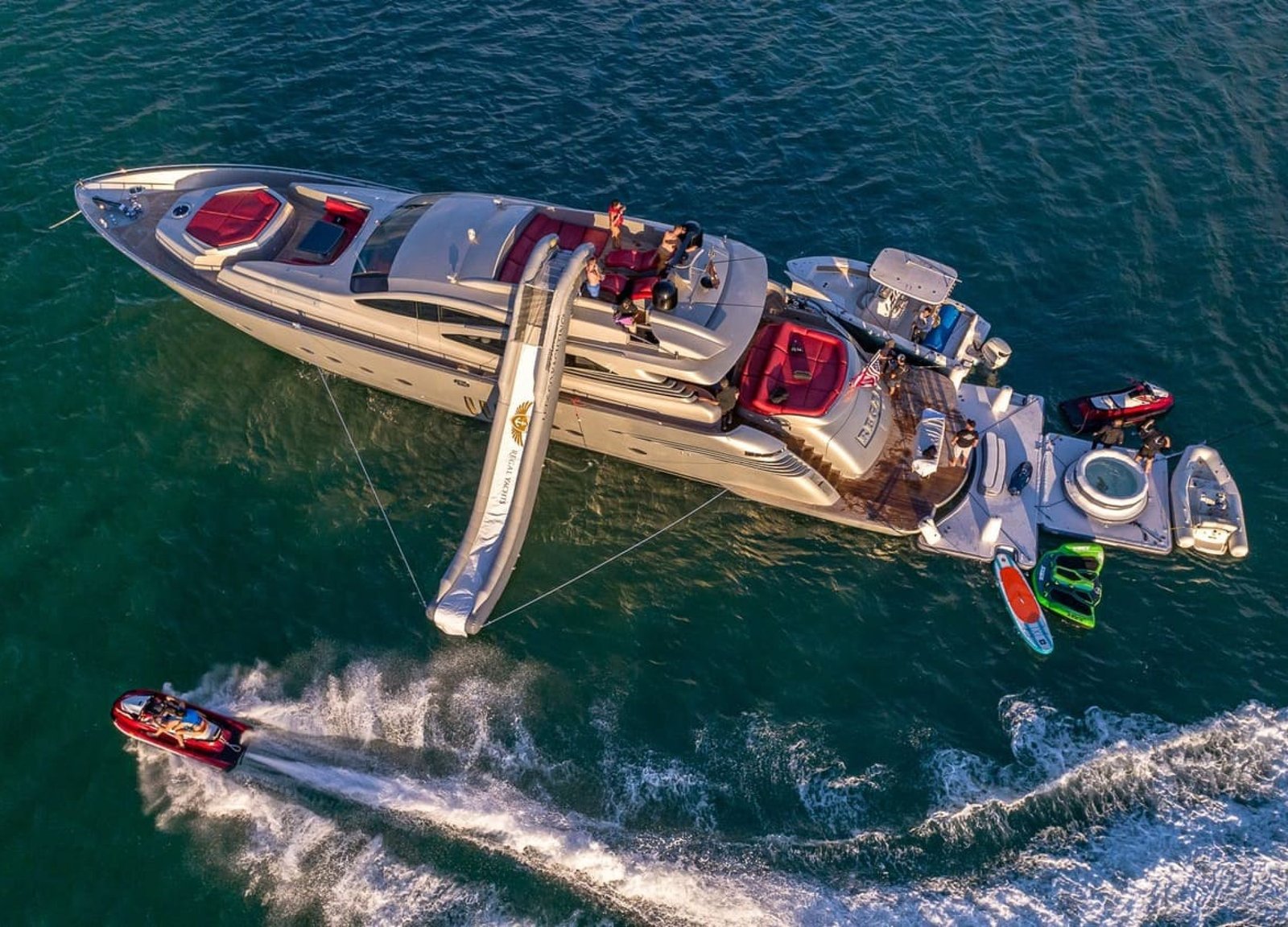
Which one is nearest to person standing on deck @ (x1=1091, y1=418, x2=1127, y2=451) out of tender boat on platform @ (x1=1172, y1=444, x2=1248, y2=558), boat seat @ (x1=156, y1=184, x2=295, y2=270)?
tender boat on platform @ (x1=1172, y1=444, x2=1248, y2=558)

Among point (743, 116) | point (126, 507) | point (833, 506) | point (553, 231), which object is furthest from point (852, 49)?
point (126, 507)

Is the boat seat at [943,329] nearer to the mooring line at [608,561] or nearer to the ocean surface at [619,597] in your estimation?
the ocean surface at [619,597]

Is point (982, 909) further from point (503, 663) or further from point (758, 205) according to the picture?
point (758, 205)

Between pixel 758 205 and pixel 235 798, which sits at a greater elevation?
pixel 758 205

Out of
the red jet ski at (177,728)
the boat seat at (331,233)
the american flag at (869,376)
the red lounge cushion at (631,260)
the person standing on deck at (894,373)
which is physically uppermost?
the boat seat at (331,233)

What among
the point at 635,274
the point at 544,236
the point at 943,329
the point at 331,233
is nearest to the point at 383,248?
the point at 331,233

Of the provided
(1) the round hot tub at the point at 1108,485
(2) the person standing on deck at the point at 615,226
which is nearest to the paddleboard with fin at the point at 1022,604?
(1) the round hot tub at the point at 1108,485
